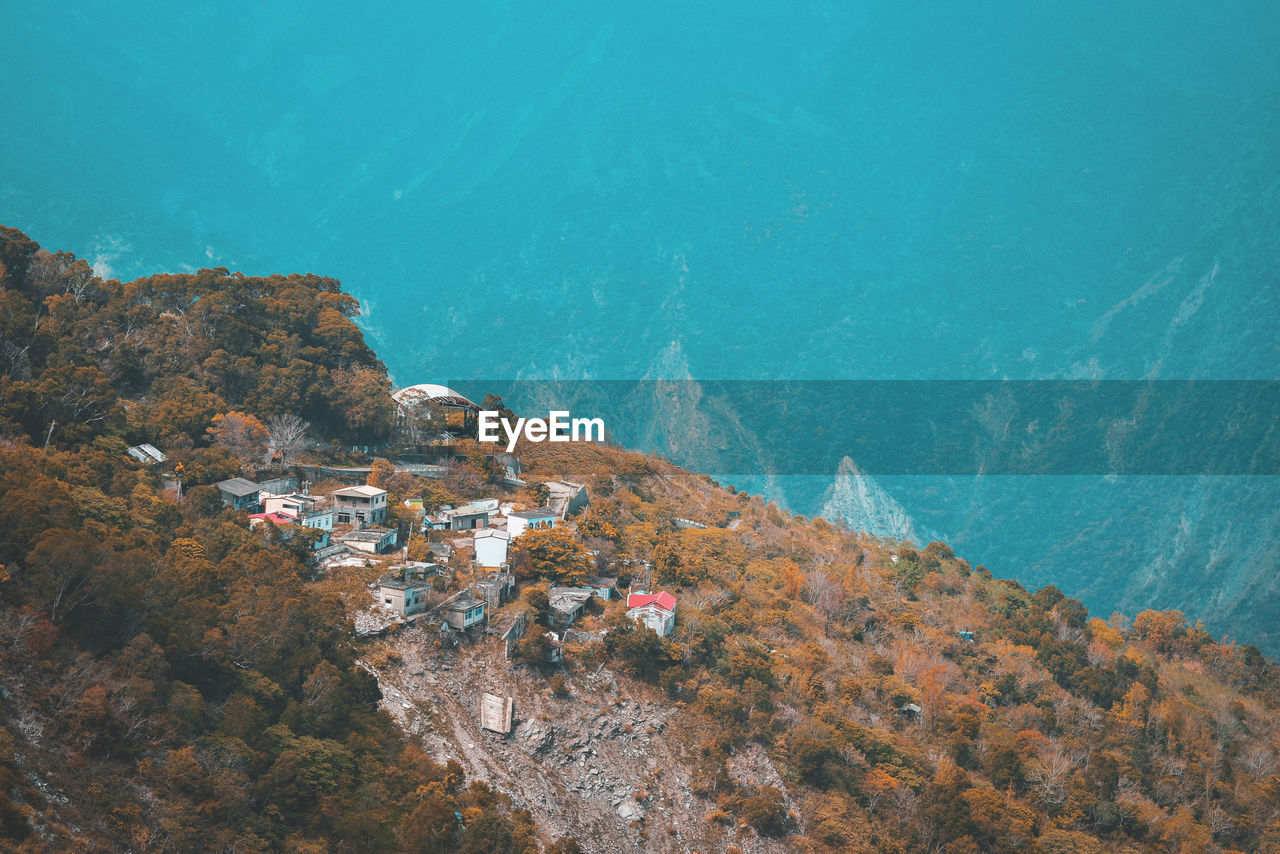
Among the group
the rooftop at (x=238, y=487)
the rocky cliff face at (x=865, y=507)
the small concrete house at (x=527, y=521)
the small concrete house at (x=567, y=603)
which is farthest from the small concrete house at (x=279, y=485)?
the rocky cliff face at (x=865, y=507)

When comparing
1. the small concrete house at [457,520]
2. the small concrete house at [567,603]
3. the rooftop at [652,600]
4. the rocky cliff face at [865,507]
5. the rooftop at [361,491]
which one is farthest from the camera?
the rocky cliff face at [865,507]

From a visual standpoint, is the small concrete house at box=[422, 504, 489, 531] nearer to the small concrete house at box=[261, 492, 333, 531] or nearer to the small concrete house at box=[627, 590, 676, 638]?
the small concrete house at box=[261, 492, 333, 531]

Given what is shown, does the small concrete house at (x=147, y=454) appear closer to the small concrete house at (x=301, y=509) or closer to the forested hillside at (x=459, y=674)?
the forested hillside at (x=459, y=674)

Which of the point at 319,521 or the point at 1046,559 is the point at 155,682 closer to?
the point at 319,521

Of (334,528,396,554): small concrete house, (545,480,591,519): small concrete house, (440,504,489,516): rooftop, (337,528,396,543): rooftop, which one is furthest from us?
(545,480,591,519): small concrete house

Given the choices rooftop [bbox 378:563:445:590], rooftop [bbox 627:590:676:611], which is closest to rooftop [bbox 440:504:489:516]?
rooftop [bbox 378:563:445:590]
